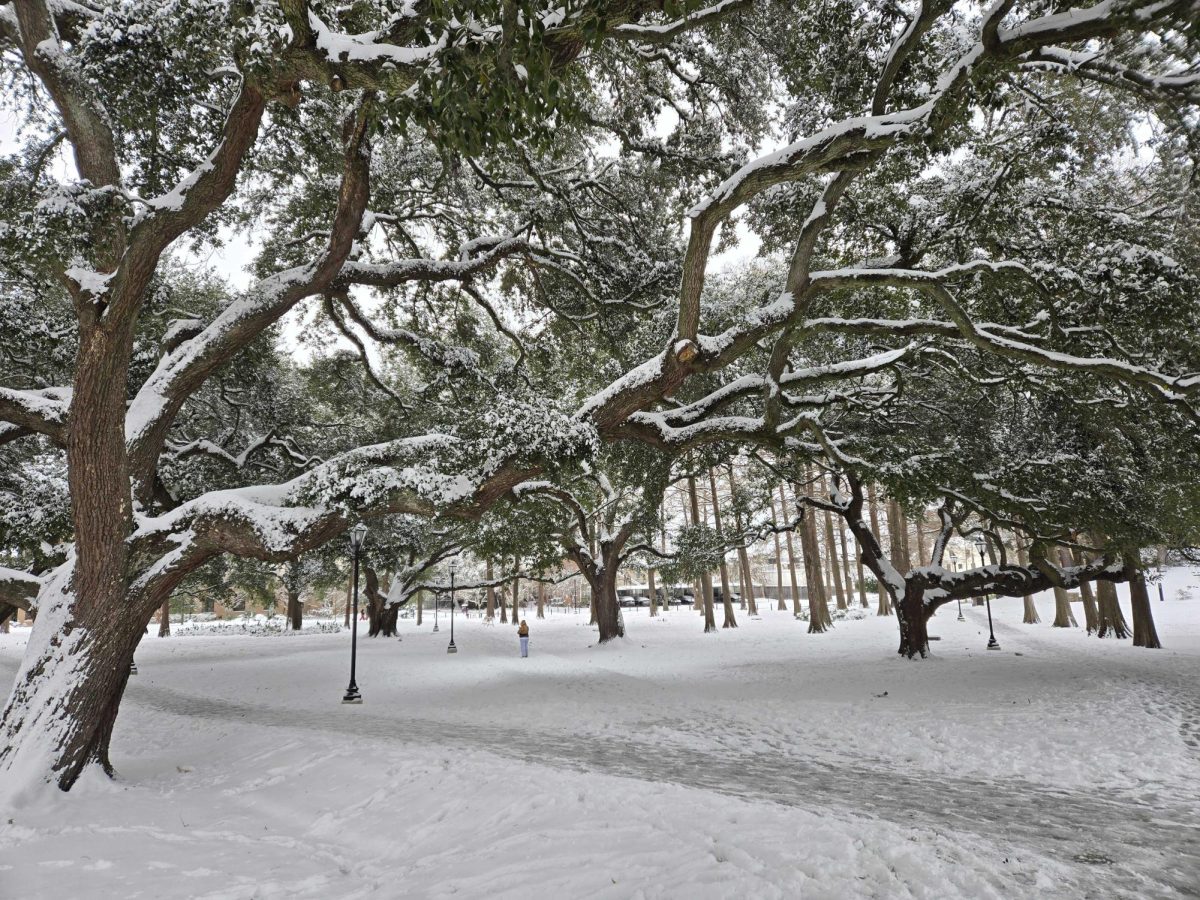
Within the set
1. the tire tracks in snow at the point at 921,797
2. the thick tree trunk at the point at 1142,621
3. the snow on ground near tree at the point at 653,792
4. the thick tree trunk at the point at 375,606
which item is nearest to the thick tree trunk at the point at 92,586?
the snow on ground near tree at the point at 653,792

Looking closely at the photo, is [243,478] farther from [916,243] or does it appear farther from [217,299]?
[916,243]

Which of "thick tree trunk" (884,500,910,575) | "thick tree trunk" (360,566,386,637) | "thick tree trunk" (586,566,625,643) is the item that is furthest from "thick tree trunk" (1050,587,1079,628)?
"thick tree trunk" (360,566,386,637)

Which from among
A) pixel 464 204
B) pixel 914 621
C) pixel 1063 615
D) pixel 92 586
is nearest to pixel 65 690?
pixel 92 586

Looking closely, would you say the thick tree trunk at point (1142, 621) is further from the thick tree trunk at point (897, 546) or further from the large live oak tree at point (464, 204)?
the large live oak tree at point (464, 204)

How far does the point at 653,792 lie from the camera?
207 inches

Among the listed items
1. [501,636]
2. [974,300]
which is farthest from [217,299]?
[501,636]

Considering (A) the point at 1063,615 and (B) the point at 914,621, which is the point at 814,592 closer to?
(B) the point at 914,621

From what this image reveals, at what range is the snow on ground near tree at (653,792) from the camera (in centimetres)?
383

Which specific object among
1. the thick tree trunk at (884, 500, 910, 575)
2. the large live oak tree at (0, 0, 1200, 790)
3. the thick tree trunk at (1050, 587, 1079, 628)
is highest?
the large live oak tree at (0, 0, 1200, 790)

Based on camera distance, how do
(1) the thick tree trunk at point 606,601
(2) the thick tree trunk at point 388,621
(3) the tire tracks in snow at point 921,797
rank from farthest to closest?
(2) the thick tree trunk at point 388,621, (1) the thick tree trunk at point 606,601, (3) the tire tracks in snow at point 921,797

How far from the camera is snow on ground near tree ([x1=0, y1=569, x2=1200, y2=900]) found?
383cm

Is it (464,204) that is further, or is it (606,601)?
(606,601)

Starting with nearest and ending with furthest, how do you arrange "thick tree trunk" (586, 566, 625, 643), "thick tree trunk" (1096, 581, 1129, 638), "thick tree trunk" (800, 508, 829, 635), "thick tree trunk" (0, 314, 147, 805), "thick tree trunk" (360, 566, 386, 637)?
"thick tree trunk" (0, 314, 147, 805) < "thick tree trunk" (1096, 581, 1129, 638) < "thick tree trunk" (586, 566, 625, 643) < "thick tree trunk" (800, 508, 829, 635) < "thick tree trunk" (360, 566, 386, 637)

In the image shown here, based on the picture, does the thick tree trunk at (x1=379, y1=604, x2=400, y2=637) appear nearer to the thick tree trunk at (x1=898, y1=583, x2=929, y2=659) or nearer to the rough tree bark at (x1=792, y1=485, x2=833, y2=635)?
the rough tree bark at (x1=792, y1=485, x2=833, y2=635)
